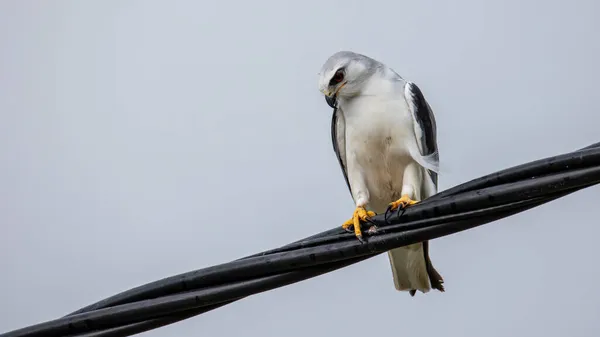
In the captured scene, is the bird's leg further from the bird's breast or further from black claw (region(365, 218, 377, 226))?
black claw (region(365, 218, 377, 226))

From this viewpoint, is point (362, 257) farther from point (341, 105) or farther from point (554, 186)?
point (341, 105)

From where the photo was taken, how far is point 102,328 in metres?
4.45

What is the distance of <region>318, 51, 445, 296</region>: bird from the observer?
688 cm

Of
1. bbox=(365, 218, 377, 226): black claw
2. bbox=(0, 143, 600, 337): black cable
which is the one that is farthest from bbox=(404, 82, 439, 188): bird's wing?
bbox=(0, 143, 600, 337): black cable

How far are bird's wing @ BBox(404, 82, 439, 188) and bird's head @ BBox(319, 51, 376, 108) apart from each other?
0.33 metres

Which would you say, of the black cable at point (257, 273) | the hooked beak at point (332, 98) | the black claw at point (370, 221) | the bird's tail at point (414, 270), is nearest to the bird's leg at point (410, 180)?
the bird's tail at point (414, 270)

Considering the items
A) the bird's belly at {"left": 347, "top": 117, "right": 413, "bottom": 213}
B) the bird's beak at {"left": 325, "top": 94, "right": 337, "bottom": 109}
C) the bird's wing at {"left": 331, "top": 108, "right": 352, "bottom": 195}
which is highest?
the bird's beak at {"left": 325, "top": 94, "right": 337, "bottom": 109}

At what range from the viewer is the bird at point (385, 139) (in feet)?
22.6

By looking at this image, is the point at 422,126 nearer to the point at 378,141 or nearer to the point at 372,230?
the point at 378,141

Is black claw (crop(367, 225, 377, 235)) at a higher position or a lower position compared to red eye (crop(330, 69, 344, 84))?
lower

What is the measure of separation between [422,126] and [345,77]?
A: 696 millimetres

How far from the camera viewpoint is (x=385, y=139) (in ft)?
22.7

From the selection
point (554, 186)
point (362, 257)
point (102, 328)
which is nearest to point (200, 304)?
point (102, 328)

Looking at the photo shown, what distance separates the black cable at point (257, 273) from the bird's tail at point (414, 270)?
263 centimetres
